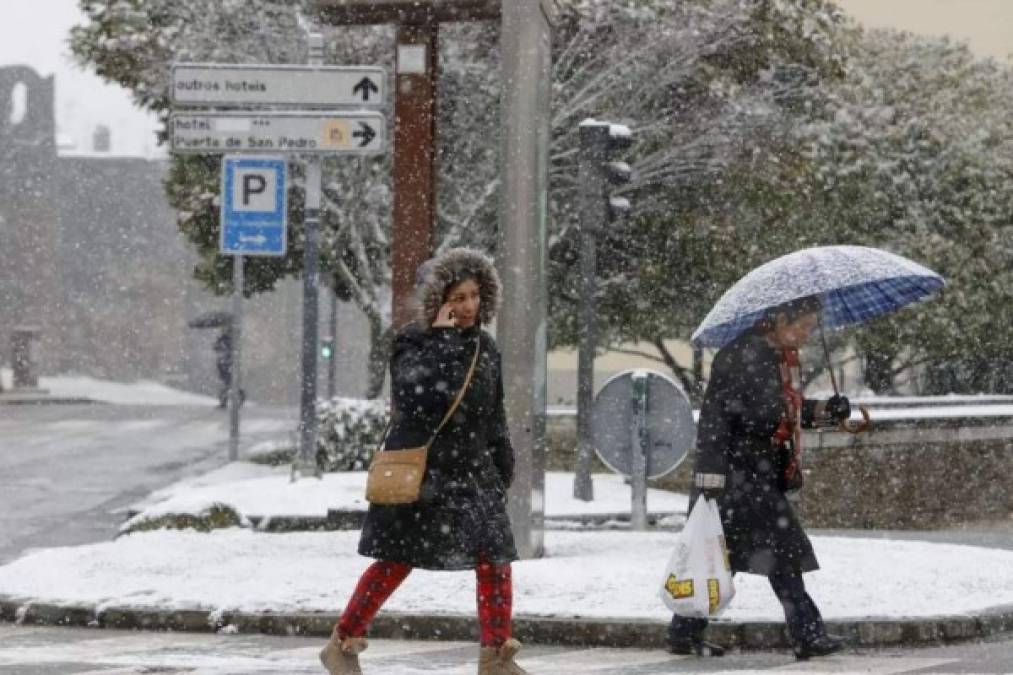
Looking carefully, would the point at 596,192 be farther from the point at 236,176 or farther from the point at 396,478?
the point at 396,478

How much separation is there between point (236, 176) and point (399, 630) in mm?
8323

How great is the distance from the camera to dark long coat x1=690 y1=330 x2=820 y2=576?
301 inches

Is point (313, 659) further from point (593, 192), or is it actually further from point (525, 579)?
point (593, 192)

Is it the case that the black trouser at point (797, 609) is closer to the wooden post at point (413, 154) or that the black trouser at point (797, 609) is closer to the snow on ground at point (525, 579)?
the snow on ground at point (525, 579)

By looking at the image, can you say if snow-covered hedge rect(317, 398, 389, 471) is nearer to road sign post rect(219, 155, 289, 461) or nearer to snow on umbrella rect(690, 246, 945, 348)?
road sign post rect(219, 155, 289, 461)

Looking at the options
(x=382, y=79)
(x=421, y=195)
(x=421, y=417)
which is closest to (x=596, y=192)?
(x=382, y=79)

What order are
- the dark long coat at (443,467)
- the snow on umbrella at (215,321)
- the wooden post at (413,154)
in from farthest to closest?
the snow on umbrella at (215,321) < the wooden post at (413,154) < the dark long coat at (443,467)

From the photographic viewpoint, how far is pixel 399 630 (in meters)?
8.59

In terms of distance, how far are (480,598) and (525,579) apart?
278cm

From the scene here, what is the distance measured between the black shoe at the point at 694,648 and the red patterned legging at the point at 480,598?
54.4 inches

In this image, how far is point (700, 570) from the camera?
749cm

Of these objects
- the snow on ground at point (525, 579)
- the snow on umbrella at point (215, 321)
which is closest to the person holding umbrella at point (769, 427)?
the snow on ground at point (525, 579)

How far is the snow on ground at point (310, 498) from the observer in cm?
1366

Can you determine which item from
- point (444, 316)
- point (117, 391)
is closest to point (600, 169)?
point (444, 316)
